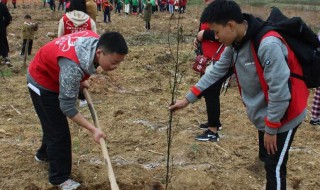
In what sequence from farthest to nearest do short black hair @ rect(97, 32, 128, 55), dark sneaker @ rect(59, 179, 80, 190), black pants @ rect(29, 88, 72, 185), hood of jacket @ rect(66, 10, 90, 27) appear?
hood of jacket @ rect(66, 10, 90, 27) → dark sneaker @ rect(59, 179, 80, 190) → black pants @ rect(29, 88, 72, 185) → short black hair @ rect(97, 32, 128, 55)

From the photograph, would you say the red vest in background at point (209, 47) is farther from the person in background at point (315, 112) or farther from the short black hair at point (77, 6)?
the short black hair at point (77, 6)

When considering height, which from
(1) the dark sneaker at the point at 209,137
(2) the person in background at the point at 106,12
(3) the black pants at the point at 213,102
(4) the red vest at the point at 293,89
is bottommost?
(2) the person in background at the point at 106,12

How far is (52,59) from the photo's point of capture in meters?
3.08

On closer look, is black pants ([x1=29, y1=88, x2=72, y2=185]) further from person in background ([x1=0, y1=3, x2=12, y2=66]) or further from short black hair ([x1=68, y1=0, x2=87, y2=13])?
person in background ([x1=0, y1=3, x2=12, y2=66])

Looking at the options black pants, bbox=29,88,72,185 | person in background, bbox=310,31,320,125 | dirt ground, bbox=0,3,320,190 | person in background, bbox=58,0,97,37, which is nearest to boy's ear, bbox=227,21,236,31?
dirt ground, bbox=0,3,320,190

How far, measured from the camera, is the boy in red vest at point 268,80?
2416 mm

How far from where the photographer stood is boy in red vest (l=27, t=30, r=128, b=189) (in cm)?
276

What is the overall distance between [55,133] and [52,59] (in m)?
0.68

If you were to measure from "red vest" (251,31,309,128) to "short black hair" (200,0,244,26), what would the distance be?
23cm

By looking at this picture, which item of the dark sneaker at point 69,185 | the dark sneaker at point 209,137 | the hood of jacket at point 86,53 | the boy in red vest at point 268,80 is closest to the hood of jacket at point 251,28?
the boy in red vest at point 268,80

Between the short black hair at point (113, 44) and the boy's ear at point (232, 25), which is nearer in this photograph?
the boy's ear at point (232, 25)

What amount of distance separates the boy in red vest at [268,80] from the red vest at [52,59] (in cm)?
106

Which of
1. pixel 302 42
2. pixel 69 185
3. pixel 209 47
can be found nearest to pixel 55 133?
pixel 69 185

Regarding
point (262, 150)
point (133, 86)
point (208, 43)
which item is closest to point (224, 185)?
point (262, 150)
